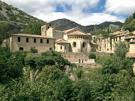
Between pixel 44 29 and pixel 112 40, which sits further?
pixel 112 40

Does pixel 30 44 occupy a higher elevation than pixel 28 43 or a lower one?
lower

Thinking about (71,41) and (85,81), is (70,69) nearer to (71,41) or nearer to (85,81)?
(85,81)

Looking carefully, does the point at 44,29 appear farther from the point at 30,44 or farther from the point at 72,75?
the point at 72,75

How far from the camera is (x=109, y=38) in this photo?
88.8 meters

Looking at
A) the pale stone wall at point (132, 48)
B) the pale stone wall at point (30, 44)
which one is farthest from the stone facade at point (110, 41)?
the pale stone wall at point (30, 44)

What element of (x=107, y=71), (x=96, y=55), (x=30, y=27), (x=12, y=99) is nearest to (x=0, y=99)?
(x=12, y=99)

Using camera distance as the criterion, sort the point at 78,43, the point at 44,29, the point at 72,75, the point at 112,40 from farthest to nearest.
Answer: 1. the point at 112,40
2. the point at 44,29
3. the point at 78,43
4. the point at 72,75

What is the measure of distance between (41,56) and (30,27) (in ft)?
72.4

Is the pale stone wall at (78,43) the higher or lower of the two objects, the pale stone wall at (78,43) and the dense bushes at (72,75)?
the higher

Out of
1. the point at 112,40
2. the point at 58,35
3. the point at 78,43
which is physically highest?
the point at 58,35

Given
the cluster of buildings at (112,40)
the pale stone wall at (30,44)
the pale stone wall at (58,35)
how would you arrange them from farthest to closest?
1. the cluster of buildings at (112,40)
2. the pale stone wall at (58,35)
3. the pale stone wall at (30,44)

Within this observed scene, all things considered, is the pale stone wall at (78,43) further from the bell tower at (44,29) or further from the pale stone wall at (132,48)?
the pale stone wall at (132,48)

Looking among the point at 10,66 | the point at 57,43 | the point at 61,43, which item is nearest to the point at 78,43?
the point at 61,43

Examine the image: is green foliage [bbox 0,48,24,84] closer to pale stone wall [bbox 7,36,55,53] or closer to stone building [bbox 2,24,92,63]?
pale stone wall [bbox 7,36,55,53]
